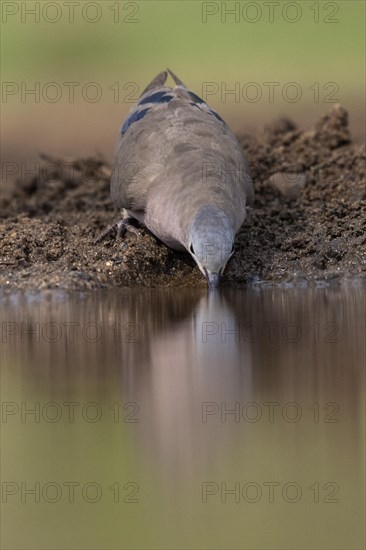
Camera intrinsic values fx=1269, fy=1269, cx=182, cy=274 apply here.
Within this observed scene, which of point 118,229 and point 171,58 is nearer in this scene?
point 118,229

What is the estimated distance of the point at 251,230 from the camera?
31.9 feet

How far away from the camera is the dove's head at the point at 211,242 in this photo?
26.8 feet

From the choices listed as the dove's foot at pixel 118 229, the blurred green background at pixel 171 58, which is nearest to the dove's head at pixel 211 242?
the dove's foot at pixel 118 229

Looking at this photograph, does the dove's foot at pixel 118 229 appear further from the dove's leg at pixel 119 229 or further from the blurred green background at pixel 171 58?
the blurred green background at pixel 171 58

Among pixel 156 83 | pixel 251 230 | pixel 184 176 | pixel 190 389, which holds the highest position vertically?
pixel 156 83

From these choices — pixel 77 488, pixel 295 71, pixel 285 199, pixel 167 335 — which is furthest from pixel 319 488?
pixel 295 71

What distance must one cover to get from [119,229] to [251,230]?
39.9 inches

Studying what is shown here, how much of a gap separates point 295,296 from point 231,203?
2.76ft

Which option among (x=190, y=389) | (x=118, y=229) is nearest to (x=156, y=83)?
(x=118, y=229)

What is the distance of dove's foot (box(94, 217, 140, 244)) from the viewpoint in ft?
31.9

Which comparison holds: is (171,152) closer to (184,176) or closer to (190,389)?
(184,176)

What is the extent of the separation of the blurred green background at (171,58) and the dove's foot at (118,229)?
5.74m

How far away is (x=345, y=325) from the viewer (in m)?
7.22

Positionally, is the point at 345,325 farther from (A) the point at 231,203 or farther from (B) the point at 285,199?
(B) the point at 285,199
